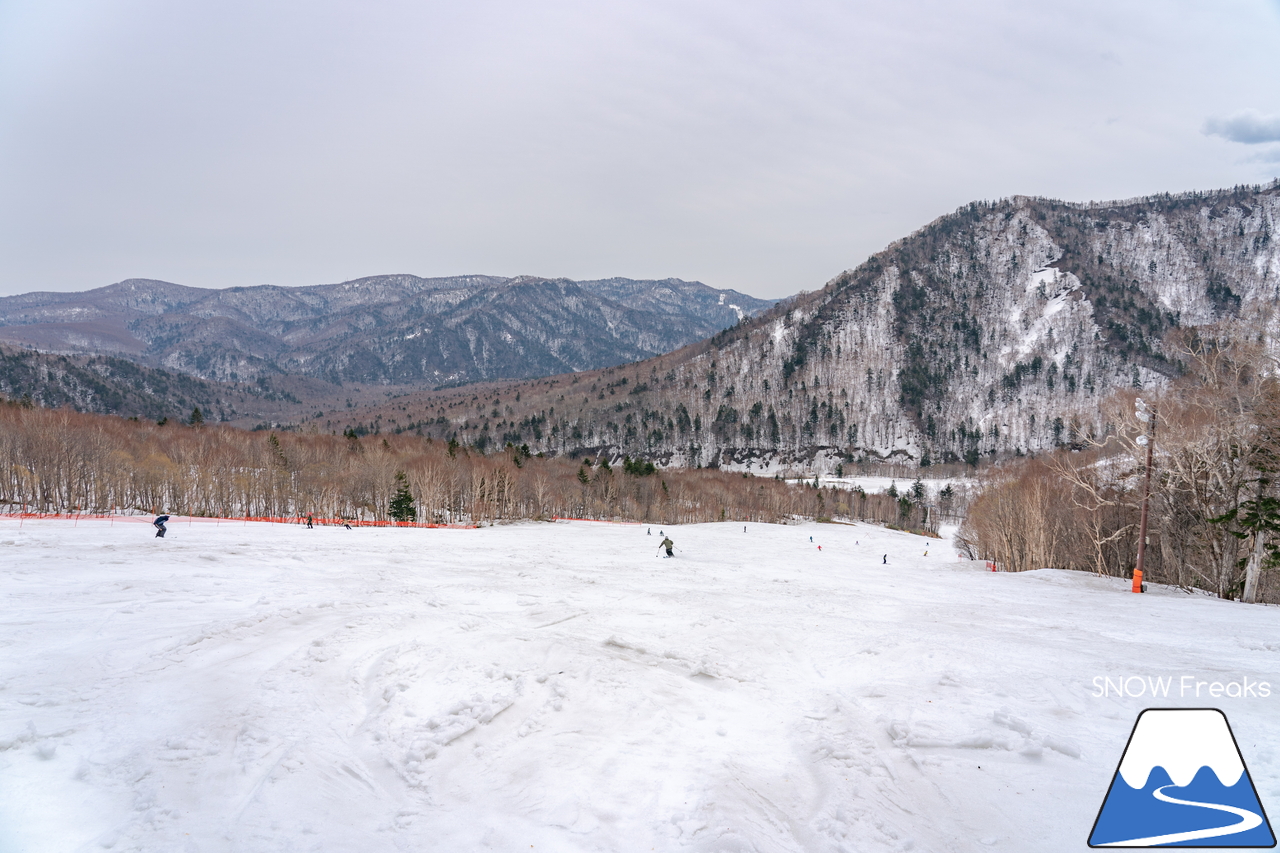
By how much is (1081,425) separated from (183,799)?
34110 mm

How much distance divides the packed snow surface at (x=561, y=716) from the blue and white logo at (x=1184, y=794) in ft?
4.98

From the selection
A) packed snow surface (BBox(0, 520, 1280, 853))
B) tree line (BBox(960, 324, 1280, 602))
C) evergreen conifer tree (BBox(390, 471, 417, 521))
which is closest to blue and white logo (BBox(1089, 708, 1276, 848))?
packed snow surface (BBox(0, 520, 1280, 853))

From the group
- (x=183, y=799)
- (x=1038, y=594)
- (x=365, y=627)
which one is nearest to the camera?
(x=183, y=799)

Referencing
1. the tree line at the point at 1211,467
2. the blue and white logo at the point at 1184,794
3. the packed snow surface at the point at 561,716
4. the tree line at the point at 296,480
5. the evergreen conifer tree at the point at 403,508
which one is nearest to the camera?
the blue and white logo at the point at 1184,794

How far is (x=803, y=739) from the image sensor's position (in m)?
9.49

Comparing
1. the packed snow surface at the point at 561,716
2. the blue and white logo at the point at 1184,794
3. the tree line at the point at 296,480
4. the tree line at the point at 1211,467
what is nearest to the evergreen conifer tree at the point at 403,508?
the tree line at the point at 296,480

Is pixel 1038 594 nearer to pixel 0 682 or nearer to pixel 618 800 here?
pixel 618 800

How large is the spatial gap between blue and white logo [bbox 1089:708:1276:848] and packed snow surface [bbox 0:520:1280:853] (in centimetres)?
152

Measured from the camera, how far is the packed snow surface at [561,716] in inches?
273

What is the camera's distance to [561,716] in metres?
10.1

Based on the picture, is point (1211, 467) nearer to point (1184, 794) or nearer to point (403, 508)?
point (1184, 794)

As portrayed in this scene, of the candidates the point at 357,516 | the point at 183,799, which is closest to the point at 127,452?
the point at 357,516

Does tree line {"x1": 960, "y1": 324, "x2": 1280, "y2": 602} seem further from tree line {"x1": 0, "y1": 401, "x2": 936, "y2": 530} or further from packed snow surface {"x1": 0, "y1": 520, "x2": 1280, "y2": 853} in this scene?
tree line {"x1": 0, "y1": 401, "x2": 936, "y2": 530}

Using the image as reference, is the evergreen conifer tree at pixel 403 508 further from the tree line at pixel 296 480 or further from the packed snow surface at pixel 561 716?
the packed snow surface at pixel 561 716
